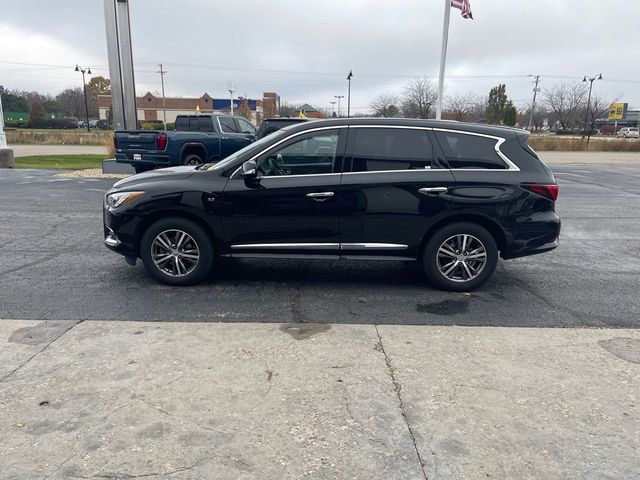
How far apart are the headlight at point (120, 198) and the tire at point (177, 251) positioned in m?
0.37

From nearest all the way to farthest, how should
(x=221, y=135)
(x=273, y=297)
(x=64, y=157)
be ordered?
(x=273, y=297)
(x=221, y=135)
(x=64, y=157)

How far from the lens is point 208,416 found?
3.13 m

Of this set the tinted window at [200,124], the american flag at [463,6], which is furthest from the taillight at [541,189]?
the american flag at [463,6]

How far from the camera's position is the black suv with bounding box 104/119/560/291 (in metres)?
5.37

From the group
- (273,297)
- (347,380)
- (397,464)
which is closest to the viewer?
(397,464)

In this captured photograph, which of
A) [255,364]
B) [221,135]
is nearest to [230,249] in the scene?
[255,364]

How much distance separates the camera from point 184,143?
14.6 metres

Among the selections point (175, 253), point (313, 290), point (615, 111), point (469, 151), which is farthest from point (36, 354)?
point (615, 111)

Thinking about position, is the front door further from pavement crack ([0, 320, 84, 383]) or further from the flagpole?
the flagpole

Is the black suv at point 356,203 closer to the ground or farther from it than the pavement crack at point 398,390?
farther from it

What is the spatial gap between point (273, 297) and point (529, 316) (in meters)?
2.61

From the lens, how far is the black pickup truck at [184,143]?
46.9 ft

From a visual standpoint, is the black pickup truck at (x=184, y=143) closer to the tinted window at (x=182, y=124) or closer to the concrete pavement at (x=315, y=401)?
the tinted window at (x=182, y=124)

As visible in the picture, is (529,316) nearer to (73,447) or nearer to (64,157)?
(73,447)
